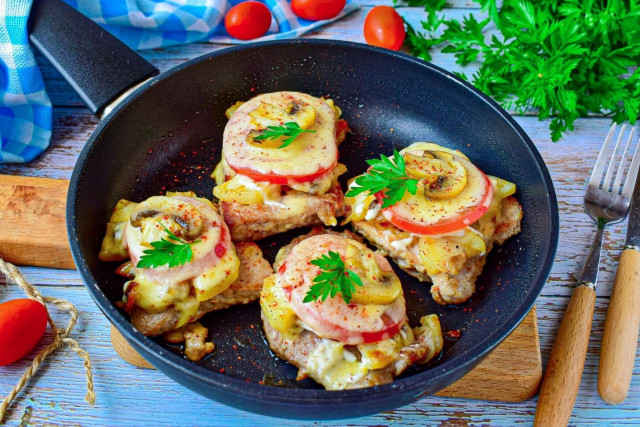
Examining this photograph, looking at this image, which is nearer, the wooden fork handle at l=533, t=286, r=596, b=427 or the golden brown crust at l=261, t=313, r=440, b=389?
the golden brown crust at l=261, t=313, r=440, b=389

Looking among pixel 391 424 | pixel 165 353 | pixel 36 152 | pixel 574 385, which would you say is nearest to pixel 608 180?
pixel 574 385

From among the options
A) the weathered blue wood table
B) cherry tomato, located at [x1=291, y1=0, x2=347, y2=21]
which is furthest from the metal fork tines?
cherry tomato, located at [x1=291, y1=0, x2=347, y2=21]

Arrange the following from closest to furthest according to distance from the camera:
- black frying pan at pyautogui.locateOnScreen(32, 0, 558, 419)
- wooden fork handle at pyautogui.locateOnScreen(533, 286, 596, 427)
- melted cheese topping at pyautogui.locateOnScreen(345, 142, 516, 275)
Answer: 1. black frying pan at pyautogui.locateOnScreen(32, 0, 558, 419)
2. wooden fork handle at pyautogui.locateOnScreen(533, 286, 596, 427)
3. melted cheese topping at pyautogui.locateOnScreen(345, 142, 516, 275)

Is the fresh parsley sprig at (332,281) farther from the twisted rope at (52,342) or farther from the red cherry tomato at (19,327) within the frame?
the red cherry tomato at (19,327)

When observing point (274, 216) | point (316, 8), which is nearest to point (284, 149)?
point (274, 216)

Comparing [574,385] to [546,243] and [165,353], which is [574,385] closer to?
[546,243]

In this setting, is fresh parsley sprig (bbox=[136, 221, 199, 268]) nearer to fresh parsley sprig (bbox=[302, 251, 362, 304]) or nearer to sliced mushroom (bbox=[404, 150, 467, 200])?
fresh parsley sprig (bbox=[302, 251, 362, 304])
